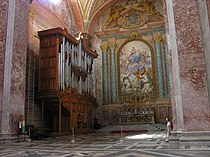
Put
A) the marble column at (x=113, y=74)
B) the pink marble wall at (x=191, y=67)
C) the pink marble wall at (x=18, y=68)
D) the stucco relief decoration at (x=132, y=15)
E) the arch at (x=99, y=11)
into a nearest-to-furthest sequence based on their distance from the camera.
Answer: the pink marble wall at (x=191, y=67), the pink marble wall at (x=18, y=68), the marble column at (x=113, y=74), the stucco relief decoration at (x=132, y=15), the arch at (x=99, y=11)

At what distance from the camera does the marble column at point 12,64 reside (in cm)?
811

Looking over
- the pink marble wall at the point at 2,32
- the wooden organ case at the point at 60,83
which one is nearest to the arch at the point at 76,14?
the wooden organ case at the point at 60,83

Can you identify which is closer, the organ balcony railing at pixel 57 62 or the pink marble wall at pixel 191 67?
the pink marble wall at pixel 191 67

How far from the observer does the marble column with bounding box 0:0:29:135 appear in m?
8.11

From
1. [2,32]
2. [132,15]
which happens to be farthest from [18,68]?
[132,15]

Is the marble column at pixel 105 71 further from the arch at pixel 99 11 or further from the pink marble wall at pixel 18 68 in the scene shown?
the pink marble wall at pixel 18 68

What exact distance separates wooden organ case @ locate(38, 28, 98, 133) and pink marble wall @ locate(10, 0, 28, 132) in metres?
2.51

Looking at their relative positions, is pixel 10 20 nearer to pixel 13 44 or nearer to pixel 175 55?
pixel 13 44

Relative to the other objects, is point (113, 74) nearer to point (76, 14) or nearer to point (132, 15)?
point (132, 15)

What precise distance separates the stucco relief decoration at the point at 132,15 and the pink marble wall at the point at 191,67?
13.0m

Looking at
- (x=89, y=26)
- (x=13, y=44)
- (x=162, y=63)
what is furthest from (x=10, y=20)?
(x=162, y=63)

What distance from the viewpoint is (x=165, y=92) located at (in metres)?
17.4

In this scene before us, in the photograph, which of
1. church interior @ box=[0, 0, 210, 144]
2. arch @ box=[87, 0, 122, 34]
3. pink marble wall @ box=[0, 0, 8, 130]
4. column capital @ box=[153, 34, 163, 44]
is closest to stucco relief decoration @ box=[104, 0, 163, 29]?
church interior @ box=[0, 0, 210, 144]

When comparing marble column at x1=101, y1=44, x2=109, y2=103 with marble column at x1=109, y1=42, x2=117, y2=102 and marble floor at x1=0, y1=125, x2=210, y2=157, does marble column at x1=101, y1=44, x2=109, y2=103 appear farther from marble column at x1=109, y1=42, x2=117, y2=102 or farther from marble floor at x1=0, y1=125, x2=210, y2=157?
marble floor at x1=0, y1=125, x2=210, y2=157
